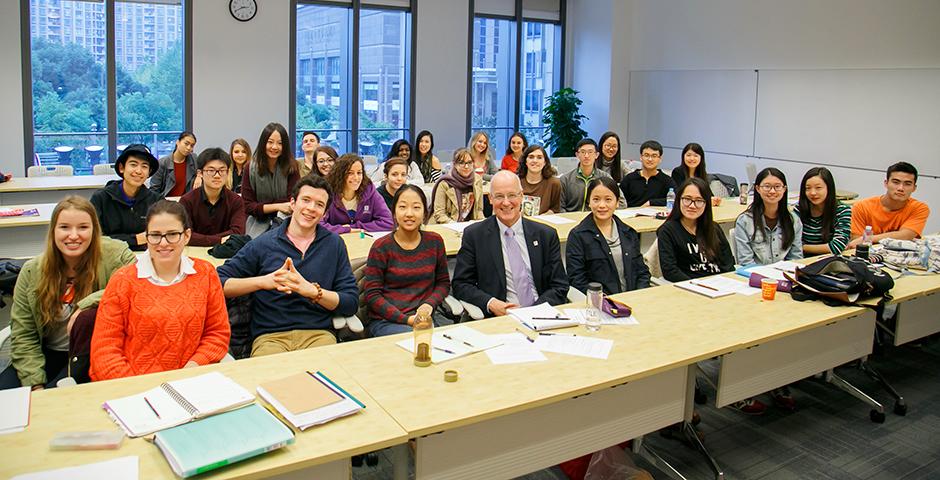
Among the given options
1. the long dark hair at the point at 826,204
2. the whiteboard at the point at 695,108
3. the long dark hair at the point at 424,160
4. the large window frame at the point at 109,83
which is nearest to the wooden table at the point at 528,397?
the long dark hair at the point at 826,204

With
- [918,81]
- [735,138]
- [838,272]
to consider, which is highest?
[918,81]

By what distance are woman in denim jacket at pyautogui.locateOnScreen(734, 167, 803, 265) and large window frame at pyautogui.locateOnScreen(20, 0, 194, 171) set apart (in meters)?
7.72

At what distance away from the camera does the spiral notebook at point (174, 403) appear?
92.9 inches

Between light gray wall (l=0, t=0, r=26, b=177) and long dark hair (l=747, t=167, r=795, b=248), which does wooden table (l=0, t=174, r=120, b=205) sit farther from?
long dark hair (l=747, t=167, r=795, b=248)

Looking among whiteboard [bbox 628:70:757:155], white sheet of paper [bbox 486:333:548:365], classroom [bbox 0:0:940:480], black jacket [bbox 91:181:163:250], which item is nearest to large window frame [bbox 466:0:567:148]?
whiteboard [bbox 628:70:757:155]

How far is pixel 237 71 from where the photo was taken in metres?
10.5

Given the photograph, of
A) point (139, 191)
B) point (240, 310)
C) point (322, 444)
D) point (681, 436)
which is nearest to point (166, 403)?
point (322, 444)

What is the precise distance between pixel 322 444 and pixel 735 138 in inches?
382

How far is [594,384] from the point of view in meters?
2.83

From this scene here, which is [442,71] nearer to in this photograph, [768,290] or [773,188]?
[773,188]

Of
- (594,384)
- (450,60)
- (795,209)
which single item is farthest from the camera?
(450,60)

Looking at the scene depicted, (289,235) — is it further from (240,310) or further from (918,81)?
(918,81)

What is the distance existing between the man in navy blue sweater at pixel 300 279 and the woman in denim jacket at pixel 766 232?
267 cm

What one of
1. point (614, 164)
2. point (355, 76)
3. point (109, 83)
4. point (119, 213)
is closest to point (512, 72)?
point (355, 76)
